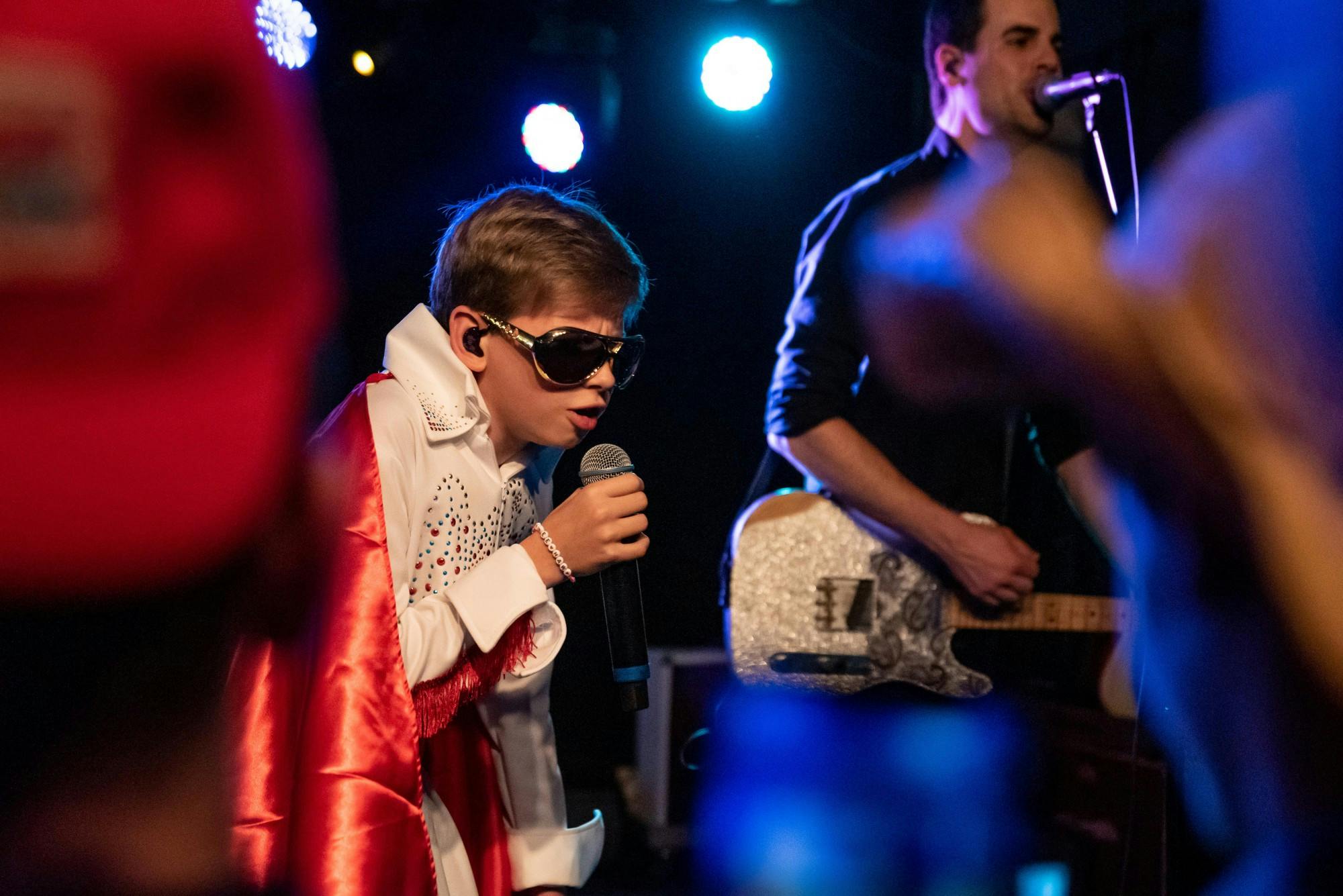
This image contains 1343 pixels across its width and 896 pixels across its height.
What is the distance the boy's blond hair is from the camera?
5.24 feet

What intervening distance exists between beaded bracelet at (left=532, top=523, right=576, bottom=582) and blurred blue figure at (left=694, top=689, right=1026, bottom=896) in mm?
1319

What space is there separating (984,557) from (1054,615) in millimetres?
299

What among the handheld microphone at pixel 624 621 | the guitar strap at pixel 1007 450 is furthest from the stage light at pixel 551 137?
the handheld microphone at pixel 624 621

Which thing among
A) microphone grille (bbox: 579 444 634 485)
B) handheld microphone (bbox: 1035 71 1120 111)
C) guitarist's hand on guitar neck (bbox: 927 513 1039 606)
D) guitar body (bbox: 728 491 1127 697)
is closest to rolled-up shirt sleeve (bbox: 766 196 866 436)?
guitar body (bbox: 728 491 1127 697)

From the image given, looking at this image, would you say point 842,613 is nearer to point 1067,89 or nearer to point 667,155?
point 1067,89

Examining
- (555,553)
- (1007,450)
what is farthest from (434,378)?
(1007,450)

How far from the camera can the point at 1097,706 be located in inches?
109

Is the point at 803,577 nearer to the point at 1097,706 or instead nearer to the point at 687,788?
the point at 1097,706

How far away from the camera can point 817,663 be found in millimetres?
2572

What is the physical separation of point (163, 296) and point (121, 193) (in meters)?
0.04

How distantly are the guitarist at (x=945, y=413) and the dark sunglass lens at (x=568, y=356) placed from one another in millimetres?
1050

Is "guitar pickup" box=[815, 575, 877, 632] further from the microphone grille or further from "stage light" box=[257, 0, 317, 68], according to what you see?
"stage light" box=[257, 0, 317, 68]

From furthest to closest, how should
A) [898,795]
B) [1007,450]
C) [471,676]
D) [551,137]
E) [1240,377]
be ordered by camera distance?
[551,137] < [898,795] < [1007,450] < [471,676] < [1240,377]

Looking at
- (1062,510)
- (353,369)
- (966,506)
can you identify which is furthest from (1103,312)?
(353,369)
